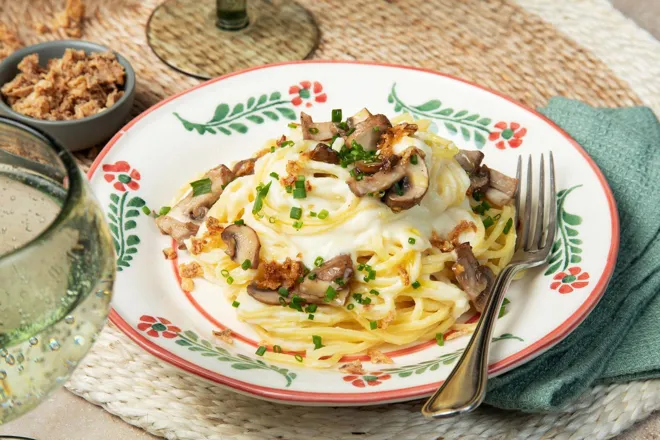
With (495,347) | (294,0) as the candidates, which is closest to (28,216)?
(495,347)

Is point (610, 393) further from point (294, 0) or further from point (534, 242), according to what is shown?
point (294, 0)

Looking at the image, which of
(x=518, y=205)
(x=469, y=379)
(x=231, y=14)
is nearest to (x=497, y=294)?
(x=469, y=379)

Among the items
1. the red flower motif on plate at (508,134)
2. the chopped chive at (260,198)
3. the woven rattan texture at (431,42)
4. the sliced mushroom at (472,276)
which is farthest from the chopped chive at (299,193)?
the woven rattan texture at (431,42)

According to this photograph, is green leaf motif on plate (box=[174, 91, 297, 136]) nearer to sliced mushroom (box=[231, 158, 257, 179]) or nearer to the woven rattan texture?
sliced mushroom (box=[231, 158, 257, 179])

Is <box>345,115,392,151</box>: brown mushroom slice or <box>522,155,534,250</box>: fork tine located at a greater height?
<box>345,115,392,151</box>: brown mushroom slice

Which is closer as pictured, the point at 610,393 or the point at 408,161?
the point at 408,161

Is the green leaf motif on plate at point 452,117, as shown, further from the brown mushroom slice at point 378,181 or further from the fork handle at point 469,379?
the fork handle at point 469,379

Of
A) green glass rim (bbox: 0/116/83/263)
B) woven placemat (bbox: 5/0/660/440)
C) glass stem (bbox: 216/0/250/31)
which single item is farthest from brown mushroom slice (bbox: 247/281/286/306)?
glass stem (bbox: 216/0/250/31)
